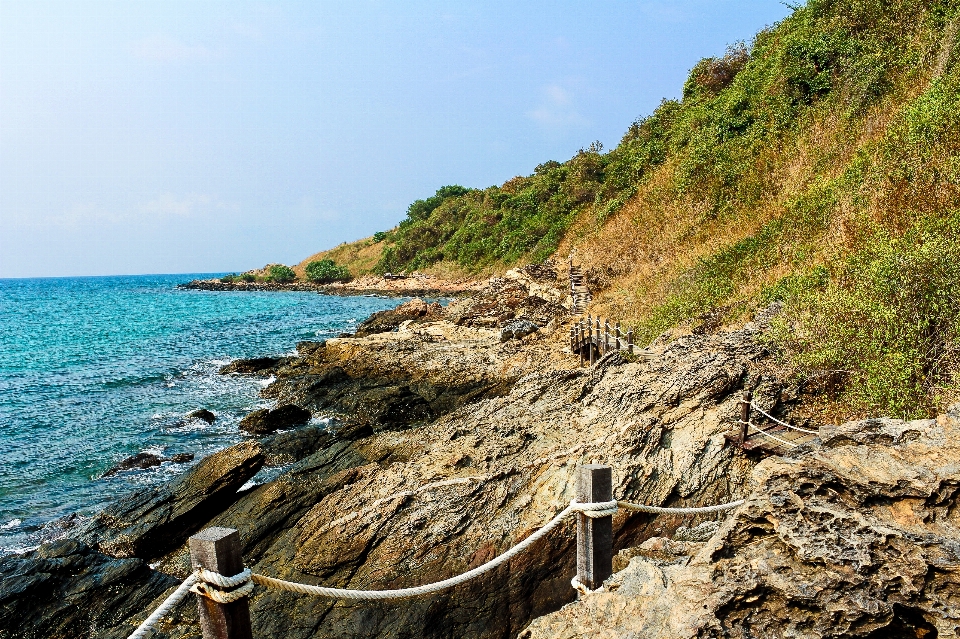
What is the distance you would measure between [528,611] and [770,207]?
16.6 m

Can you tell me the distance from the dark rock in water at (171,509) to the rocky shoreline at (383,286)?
1379 inches

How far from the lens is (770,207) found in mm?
18312

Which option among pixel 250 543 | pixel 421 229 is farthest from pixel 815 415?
pixel 421 229

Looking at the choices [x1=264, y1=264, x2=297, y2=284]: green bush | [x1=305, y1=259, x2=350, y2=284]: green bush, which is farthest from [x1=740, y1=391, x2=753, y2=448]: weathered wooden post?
[x1=264, y1=264, x2=297, y2=284]: green bush

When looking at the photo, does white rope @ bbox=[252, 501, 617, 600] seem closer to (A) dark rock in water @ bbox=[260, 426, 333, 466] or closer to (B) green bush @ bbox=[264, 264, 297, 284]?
(A) dark rock in water @ bbox=[260, 426, 333, 466]

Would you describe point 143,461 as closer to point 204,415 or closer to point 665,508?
point 204,415

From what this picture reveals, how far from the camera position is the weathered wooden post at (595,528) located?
385 centimetres

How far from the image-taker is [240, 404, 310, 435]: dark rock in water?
47.5 ft

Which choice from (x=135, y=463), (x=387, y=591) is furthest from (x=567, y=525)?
(x=135, y=463)

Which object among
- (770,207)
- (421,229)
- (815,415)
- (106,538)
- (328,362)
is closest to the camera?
(815,415)

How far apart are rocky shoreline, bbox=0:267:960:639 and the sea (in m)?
2.26

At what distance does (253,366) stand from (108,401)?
5076mm

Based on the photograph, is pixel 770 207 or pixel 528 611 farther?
pixel 770 207

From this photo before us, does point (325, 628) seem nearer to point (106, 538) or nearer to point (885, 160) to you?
point (106, 538)
